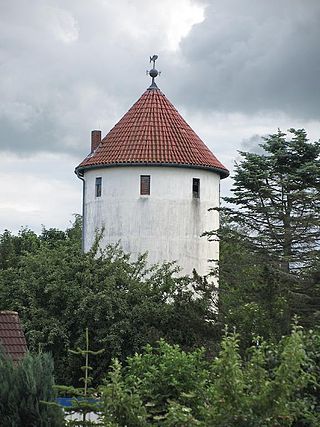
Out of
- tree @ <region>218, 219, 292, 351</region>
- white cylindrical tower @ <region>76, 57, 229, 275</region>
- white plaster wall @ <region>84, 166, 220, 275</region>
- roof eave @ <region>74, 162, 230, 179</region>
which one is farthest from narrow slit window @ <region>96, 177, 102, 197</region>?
tree @ <region>218, 219, 292, 351</region>

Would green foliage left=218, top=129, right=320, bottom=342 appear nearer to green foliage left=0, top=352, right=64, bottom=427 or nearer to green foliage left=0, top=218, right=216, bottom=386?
green foliage left=0, top=218, right=216, bottom=386

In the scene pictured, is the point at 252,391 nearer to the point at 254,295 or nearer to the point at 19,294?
the point at 254,295

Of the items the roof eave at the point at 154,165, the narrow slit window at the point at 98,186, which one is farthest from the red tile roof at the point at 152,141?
the narrow slit window at the point at 98,186

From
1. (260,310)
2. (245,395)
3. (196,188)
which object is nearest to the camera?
(245,395)

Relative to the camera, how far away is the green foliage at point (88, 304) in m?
→ 33.5

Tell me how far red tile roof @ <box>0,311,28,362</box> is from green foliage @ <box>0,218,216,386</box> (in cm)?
820

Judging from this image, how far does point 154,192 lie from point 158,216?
1.04m

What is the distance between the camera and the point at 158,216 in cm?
4475

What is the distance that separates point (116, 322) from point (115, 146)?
523 inches

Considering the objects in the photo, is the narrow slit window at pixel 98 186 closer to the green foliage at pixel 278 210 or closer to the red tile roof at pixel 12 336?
the green foliage at pixel 278 210

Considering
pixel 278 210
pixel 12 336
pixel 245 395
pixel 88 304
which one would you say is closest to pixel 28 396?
pixel 245 395

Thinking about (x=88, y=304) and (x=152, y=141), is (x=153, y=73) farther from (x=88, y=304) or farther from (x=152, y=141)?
(x=88, y=304)

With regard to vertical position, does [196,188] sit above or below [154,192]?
above

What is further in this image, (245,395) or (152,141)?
(152,141)
